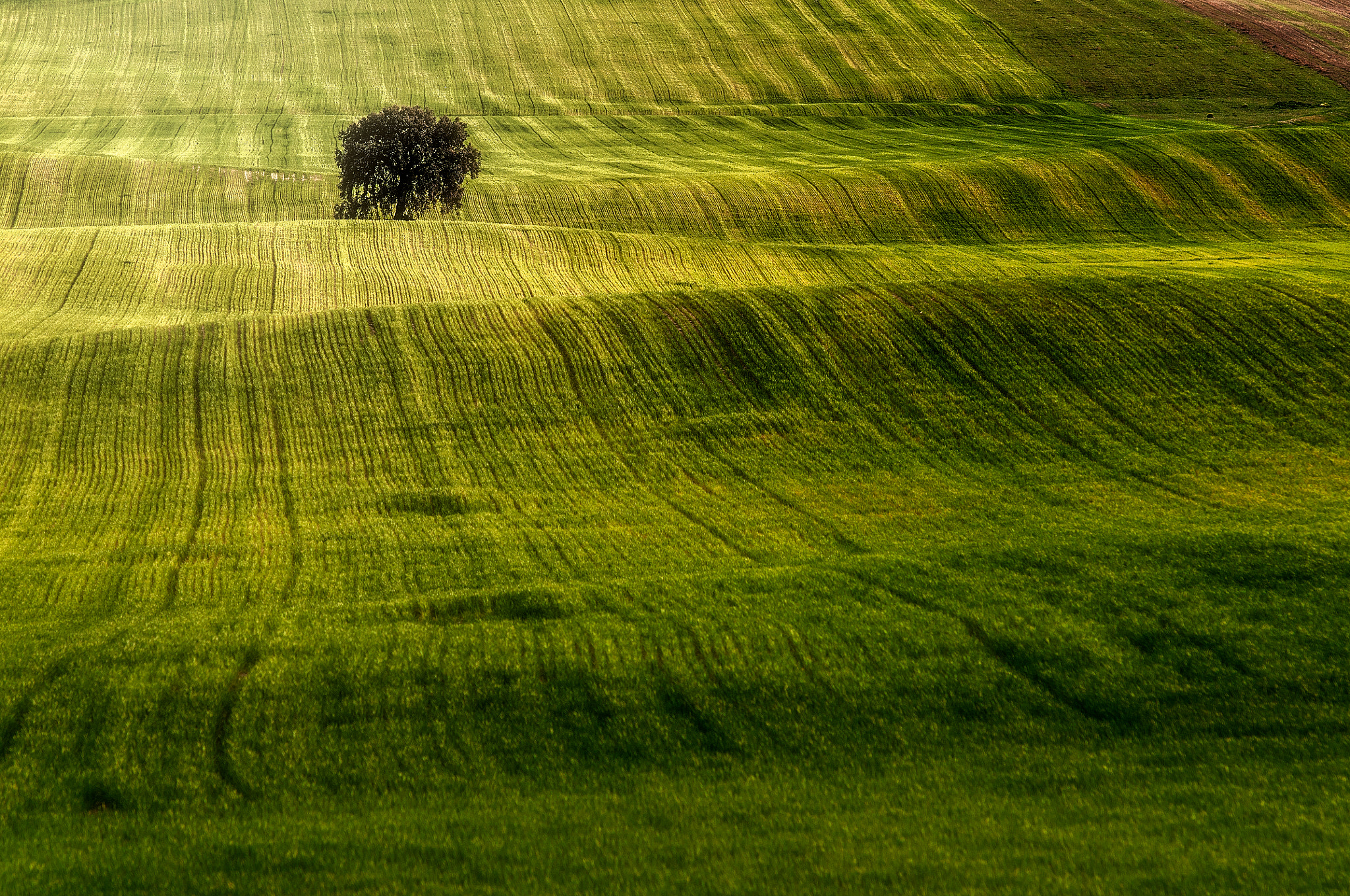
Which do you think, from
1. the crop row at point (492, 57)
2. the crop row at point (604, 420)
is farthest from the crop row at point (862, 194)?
the crop row at point (604, 420)

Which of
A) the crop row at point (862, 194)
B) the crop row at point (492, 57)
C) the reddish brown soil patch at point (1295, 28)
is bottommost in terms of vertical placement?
the crop row at point (862, 194)

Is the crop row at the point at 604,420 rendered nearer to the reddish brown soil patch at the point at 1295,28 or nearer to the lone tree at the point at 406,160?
the lone tree at the point at 406,160

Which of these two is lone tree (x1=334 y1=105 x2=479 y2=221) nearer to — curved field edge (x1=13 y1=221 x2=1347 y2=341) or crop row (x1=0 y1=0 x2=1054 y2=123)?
curved field edge (x1=13 y1=221 x2=1347 y2=341)

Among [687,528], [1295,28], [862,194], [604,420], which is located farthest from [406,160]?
[1295,28]

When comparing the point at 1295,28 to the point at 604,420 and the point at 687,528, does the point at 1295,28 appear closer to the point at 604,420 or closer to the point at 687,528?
the point at 604,420

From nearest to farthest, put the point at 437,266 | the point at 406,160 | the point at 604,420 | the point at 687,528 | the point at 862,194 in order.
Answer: the point at 687,528 < the point at 604,420 < the point at 437,266 < the point at 406,160 < the point at 862,194

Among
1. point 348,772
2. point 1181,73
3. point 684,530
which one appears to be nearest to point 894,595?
point 684,530
